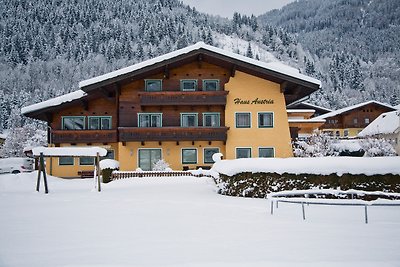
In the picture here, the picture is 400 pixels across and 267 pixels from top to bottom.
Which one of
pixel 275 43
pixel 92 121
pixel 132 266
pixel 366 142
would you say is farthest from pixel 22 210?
pixel 275 43

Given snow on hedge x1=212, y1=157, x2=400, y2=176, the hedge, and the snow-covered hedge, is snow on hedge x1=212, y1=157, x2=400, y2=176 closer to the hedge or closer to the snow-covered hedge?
the snow-covered hedge

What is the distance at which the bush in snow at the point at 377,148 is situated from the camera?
122ft

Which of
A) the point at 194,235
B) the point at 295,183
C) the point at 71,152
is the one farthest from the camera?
the point at 71,152

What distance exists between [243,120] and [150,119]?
7.23 metres

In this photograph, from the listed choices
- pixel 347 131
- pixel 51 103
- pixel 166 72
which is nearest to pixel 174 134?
pixel 166 72

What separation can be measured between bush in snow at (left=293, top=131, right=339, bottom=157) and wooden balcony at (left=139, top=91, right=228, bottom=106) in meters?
7.45

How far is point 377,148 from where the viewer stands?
38188 millimetres

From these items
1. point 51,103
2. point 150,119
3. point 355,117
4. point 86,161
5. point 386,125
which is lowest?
point 86,161

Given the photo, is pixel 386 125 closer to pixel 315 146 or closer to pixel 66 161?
pixel 315 146

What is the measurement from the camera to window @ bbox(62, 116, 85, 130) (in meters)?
31.1

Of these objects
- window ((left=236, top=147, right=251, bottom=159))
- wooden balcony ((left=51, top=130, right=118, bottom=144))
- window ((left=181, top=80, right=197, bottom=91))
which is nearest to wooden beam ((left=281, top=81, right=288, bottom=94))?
window ((left=236, top=147, right=251, bottom=159))

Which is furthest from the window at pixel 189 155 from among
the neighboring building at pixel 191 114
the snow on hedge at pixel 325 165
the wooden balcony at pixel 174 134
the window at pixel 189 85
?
the snow on hedge at pixel 325 165

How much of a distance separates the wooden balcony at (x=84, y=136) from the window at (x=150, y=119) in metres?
2.29

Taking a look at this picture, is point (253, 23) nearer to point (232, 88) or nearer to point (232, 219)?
point (232, 88)
